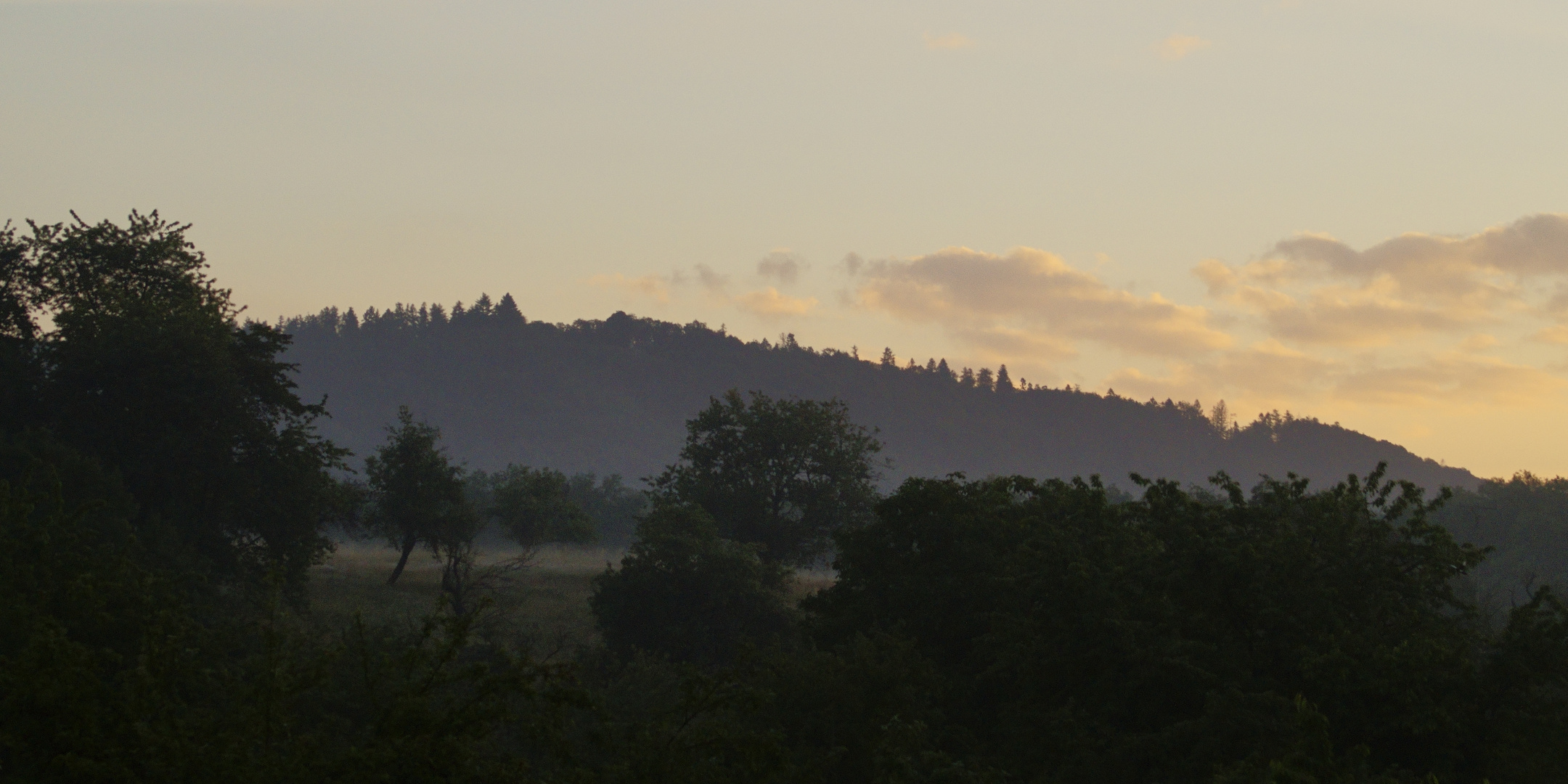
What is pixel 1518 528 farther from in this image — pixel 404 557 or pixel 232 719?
pixel 232 719

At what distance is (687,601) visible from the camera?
43.5 metres

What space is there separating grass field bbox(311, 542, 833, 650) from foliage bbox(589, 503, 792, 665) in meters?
2.14

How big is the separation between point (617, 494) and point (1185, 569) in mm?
90469

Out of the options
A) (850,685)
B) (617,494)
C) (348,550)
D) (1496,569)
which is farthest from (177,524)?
(1496,569)

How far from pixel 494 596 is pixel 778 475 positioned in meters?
16.2

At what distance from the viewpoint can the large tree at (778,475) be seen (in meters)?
57.9

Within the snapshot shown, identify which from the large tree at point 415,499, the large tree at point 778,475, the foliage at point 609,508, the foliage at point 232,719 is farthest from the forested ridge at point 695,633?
the foliage at point 609,508

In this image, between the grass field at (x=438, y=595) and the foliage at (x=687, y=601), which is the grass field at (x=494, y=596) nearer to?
the grass field at (x=438, y=595)

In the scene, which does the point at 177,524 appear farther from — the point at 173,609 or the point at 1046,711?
the point at 1046,711

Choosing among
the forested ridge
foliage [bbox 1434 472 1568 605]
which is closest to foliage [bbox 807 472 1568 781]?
the forested ridge

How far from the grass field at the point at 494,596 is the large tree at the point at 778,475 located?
3.08 metres

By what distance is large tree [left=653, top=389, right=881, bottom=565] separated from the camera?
190 ft

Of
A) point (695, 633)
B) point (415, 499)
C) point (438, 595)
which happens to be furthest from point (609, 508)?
point (695, 633)

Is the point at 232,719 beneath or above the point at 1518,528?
beneath
